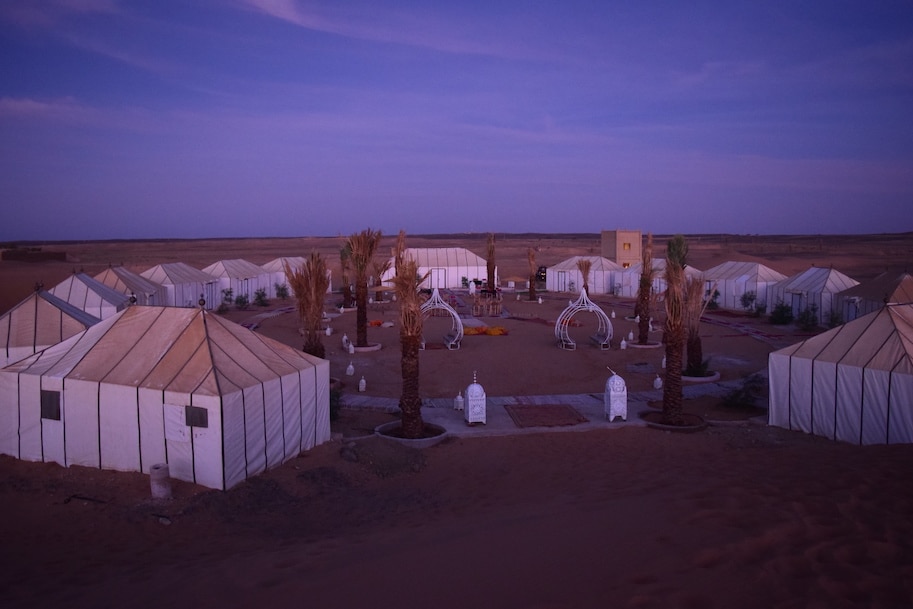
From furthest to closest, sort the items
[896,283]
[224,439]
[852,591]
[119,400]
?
[896,283] < [119,400] < [224,439] < [852,591]

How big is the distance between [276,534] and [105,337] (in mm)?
6204

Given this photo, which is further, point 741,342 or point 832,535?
point 741,342

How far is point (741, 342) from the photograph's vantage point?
27469 millimetres

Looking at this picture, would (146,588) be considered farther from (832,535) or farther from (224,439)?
(832,535)

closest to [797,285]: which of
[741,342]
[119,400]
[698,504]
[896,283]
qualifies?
[896,283]

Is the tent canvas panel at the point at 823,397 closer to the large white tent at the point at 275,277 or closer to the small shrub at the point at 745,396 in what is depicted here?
the small shrub at the point at 745,396

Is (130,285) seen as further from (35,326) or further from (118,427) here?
(118,427)

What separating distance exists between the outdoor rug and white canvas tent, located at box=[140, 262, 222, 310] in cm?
2295

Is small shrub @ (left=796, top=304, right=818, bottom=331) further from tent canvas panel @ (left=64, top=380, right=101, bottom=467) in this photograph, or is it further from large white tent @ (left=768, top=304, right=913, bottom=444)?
tent canvas panel @ (left=64, top=380, right=101, bottom=467)

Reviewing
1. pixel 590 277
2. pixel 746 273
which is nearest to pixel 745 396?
pixel 746 273

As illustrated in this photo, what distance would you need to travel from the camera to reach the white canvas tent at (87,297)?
960 inches

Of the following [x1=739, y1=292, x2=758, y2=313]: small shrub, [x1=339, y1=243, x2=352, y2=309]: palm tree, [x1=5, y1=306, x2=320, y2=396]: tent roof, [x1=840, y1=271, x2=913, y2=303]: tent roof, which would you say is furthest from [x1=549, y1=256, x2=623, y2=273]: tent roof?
[x1=5, y1=306, x2=320, y2=396]: tent roof

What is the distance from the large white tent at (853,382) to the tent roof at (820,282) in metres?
20.3

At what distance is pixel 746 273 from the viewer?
4031 centimetres
